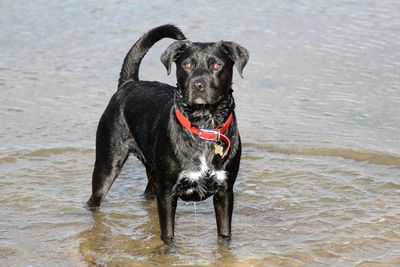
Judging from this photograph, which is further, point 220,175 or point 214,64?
point 220,175

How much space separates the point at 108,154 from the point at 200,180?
4.47ft

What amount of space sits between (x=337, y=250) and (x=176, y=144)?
5.55 ft

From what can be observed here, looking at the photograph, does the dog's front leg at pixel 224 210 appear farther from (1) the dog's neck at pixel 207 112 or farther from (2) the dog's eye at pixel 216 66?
(2) the dog's eye at pixel 216 66

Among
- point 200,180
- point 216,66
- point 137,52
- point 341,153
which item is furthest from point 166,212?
point 341,153

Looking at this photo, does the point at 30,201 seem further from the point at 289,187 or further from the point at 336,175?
the point at 336,175

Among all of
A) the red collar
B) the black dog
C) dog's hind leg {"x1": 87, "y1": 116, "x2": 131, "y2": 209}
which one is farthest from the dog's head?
dog's hind leg {"x1": 87, "y1": 116, "x2": 131, "y2": 209}

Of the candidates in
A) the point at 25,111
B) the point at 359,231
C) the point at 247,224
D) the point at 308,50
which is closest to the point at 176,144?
the point at 247,224

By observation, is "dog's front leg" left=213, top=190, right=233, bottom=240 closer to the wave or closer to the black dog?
the black dog

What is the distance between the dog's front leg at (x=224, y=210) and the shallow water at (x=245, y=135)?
0.18 metres

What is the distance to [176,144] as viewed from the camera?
6.28 meters

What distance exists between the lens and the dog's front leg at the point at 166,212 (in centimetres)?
639

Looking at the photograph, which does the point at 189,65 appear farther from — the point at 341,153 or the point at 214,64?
the point at 341,153

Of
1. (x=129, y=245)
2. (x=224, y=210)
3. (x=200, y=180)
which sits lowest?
(x=129, y=245)

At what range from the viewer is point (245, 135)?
381 inches
